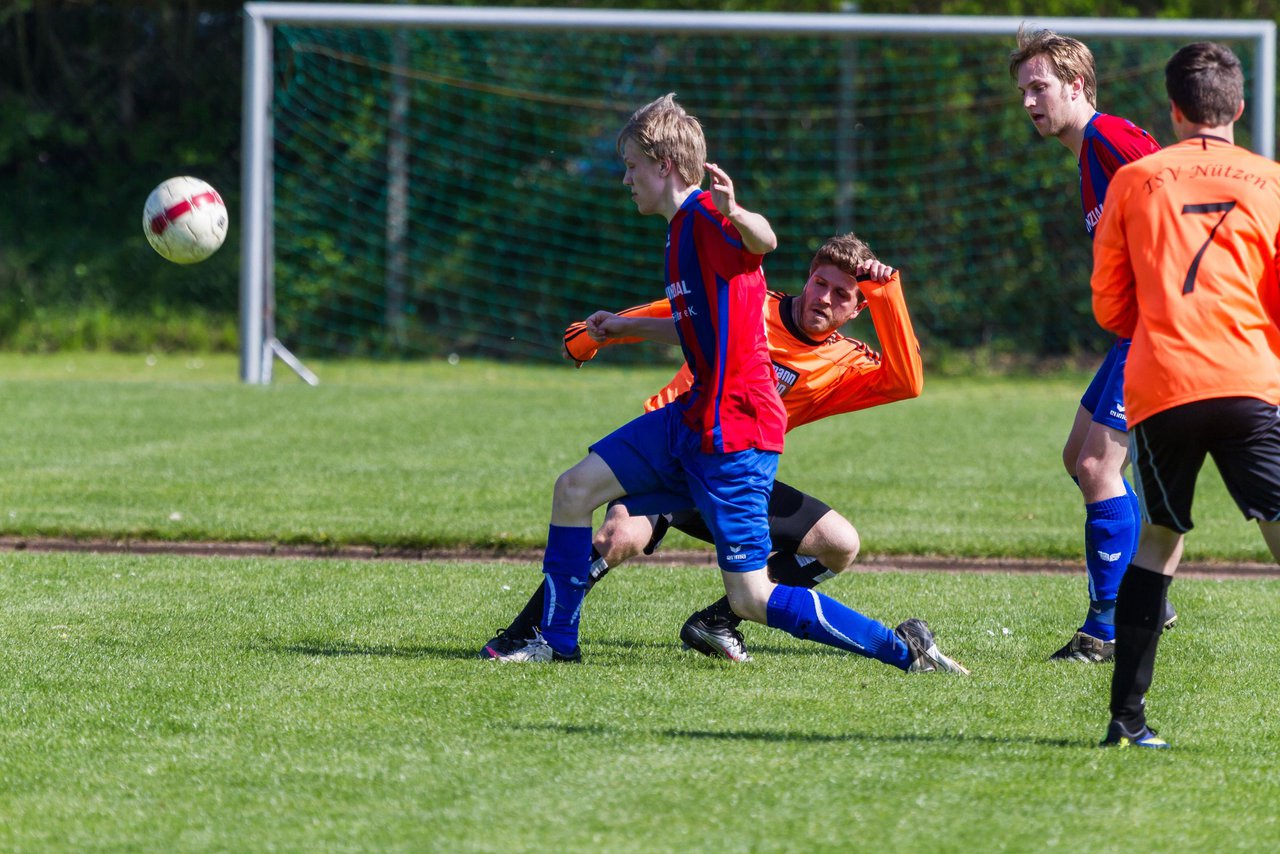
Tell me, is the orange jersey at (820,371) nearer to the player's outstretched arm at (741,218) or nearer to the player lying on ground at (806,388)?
the player lying on ground at (806,388)

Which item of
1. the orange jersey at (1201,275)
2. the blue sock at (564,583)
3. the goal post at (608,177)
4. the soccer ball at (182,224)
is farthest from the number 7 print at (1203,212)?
the goal post at (608,177)

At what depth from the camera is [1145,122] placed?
A: 17.0 metres

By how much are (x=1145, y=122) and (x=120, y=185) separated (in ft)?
49.8

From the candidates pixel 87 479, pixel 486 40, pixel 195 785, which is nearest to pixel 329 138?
pixel 486 40

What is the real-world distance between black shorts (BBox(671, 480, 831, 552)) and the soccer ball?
2460mm

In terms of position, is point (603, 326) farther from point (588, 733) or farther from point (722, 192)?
point (588, 733)

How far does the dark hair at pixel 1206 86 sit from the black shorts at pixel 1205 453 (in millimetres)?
760

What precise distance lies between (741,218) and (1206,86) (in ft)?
4.08

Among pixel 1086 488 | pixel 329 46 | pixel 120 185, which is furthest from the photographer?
pixel 120 185

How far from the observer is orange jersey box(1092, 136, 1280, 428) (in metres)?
3.76

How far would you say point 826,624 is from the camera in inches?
182

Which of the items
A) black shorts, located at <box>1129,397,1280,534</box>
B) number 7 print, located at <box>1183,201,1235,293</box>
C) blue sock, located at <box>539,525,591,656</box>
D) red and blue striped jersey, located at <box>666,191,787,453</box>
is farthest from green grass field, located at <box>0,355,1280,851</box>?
number 7 print, located at <box>1183,201,1235,293</box>

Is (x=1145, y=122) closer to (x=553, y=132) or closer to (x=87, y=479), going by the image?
(x=553, y=132)

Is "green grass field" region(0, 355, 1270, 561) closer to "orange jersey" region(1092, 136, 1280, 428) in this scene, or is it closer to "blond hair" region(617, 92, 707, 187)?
"blond hair" region(617, 92, 707, 187)
